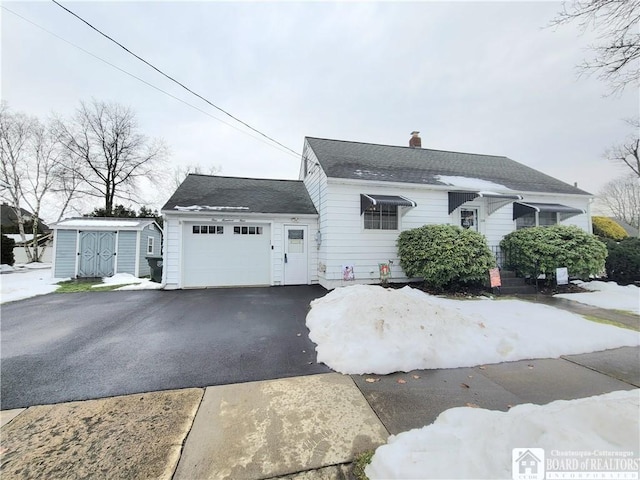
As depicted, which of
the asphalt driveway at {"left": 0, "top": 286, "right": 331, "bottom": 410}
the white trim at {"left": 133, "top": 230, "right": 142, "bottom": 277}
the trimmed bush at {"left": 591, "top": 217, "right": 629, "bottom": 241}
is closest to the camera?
the asphalt driveway at {"left": 0, "top": 286, "right": 331, "bottom": 410}

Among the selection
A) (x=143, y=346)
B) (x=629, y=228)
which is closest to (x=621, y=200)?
(x=629, y=228)

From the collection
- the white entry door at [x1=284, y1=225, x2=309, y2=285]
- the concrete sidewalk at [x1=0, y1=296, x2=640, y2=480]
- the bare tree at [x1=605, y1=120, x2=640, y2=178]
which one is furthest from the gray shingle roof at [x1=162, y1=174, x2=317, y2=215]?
the bare tree at [x1=605, y1=120, x2=640, y2=178]

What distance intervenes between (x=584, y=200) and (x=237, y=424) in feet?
49.1

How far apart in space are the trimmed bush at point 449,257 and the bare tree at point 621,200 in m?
37.5

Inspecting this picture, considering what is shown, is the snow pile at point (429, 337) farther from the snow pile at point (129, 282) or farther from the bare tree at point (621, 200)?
the bare tree at point (621, 200)

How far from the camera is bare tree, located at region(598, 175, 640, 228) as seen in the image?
2920 cm

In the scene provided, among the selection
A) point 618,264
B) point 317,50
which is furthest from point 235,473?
point 618,264

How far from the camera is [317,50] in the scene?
8.62m

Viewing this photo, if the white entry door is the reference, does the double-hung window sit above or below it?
above

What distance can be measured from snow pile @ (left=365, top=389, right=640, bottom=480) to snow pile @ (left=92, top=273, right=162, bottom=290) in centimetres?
953

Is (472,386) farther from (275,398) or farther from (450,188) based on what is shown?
(450,188)

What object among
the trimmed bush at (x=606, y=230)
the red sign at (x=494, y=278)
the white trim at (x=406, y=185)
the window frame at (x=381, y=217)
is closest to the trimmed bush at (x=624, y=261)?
the white trim at (x=406, y=185)

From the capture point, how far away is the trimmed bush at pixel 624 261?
28.6 feet

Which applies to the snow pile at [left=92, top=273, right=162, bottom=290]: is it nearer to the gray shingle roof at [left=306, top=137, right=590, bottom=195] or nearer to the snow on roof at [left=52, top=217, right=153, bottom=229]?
the snow on roof at [left=52, top=217, right=153, bottom=229]
